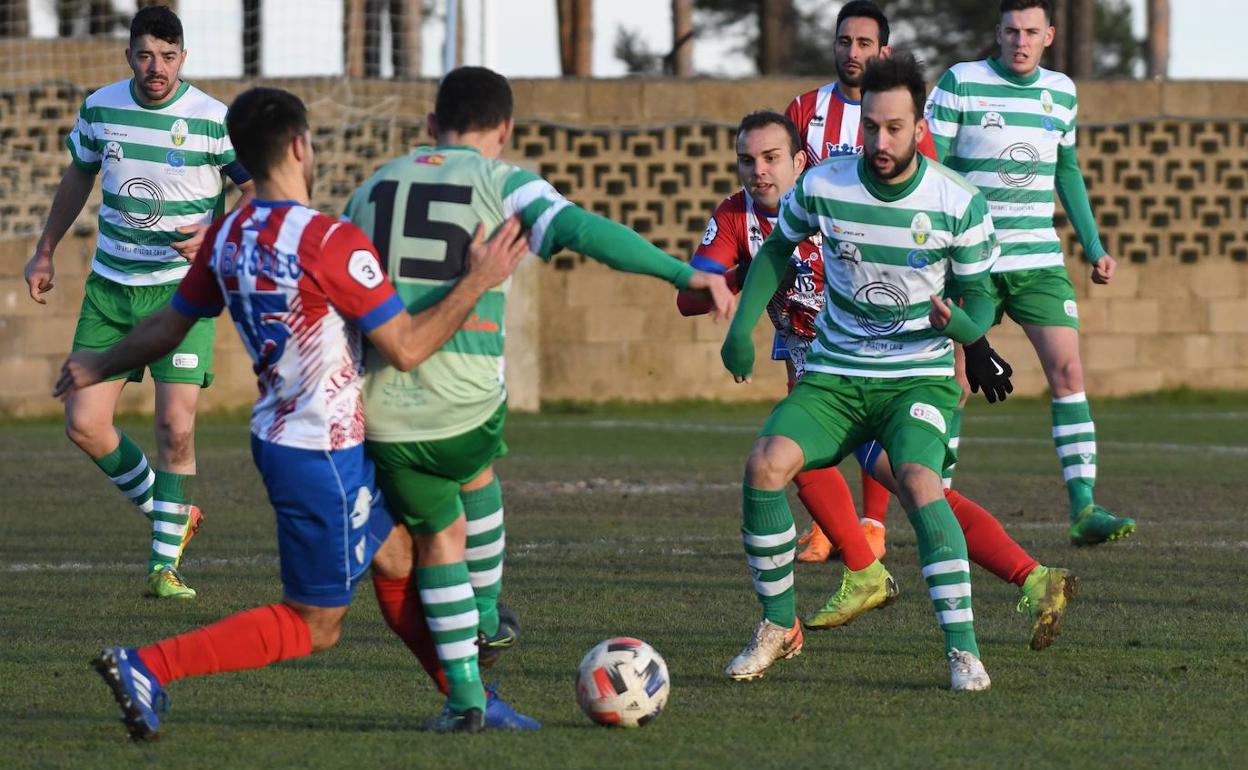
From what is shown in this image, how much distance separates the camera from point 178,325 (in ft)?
15.9

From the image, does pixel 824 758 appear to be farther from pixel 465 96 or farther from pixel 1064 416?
pixel 1064 416

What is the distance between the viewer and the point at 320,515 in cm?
462

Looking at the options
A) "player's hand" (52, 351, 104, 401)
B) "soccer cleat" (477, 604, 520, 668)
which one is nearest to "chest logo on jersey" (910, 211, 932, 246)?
"soccer cleat" (477, 604, 520, 668)

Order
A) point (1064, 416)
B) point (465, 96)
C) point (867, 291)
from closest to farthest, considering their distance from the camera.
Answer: point (465, 96) < point (867, 291) < point (1064, 416)

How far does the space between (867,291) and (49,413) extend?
44.5 feet

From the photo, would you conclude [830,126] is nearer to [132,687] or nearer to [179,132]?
[179,132]

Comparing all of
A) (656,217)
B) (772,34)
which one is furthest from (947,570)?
(772,34)

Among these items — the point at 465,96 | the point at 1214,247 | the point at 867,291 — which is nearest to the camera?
the point at 465,96

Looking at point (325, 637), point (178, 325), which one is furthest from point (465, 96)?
point (325, 637)

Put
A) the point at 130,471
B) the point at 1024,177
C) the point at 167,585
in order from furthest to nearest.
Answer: the point at 1024,177
the point at 130,471
the point at 167,585

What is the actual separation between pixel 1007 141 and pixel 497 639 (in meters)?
4.17

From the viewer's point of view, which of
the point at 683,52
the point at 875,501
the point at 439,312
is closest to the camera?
the point at 439,312

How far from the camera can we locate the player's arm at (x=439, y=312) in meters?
4.59

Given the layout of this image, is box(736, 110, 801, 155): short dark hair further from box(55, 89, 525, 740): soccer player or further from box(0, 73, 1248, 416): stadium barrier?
box(0, 73, 1248, 416): stadium barrier
